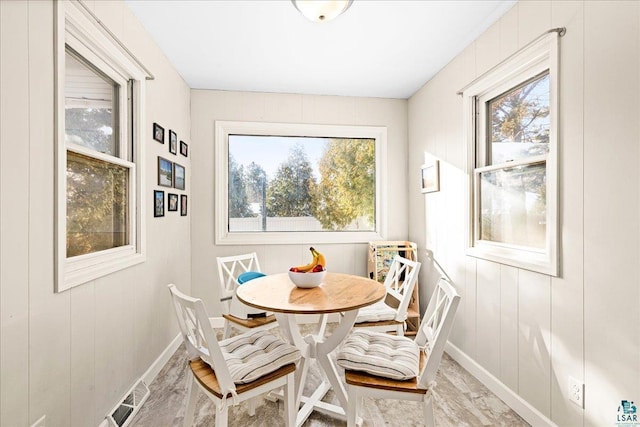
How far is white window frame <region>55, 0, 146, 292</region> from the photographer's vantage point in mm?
1430

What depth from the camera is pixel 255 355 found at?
1.62m

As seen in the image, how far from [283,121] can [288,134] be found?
154 millimetres

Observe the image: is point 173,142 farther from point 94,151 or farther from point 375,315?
point 375,315

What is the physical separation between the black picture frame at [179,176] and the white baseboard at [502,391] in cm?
294

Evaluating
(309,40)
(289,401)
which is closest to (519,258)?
(289,401)

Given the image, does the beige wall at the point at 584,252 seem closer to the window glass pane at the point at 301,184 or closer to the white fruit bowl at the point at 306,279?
the white fruit bowl at the point at 306,279

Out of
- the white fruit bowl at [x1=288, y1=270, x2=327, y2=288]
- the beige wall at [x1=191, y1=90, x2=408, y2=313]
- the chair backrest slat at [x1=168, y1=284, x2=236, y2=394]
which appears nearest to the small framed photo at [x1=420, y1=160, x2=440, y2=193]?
the beige wall at [x1=191, y1=90, x2=408, y2=313]

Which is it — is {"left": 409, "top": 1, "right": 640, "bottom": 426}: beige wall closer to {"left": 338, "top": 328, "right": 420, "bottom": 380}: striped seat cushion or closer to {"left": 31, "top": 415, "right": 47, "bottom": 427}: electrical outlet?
{"left": 338, "top": 328, "right": 420, "bottom": 380}: striped seat cushion

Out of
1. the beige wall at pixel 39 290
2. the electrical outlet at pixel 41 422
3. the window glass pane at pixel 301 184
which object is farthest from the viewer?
the window glass pane at pixel 301 184

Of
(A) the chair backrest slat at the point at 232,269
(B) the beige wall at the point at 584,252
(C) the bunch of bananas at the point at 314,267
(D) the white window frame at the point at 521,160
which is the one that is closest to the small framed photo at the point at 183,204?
(A) the chair backrest slat at the point at 232,269

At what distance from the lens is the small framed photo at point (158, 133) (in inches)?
98.7

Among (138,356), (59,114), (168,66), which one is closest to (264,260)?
(138,356)

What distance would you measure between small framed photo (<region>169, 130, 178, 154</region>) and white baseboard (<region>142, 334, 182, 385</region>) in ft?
5.67

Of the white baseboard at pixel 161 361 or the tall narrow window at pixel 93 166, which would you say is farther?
the white baseboard at pixel 161 361
